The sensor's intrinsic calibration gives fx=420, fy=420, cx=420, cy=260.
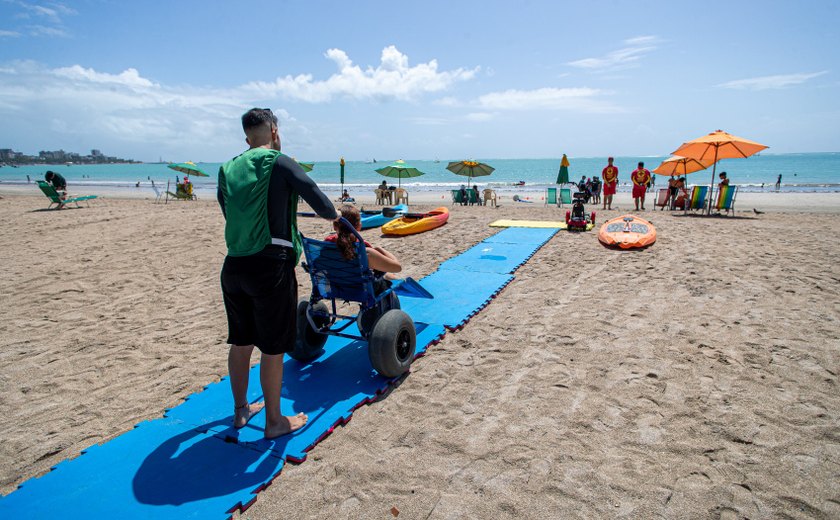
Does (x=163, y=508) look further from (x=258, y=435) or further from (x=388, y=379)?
(x=388, y=379)

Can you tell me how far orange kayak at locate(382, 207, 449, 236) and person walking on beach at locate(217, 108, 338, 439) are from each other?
24.5 feet

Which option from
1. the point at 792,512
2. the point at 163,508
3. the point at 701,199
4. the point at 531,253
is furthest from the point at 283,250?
the point at 701,199

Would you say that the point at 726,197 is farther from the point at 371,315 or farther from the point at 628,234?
the point at 371,315

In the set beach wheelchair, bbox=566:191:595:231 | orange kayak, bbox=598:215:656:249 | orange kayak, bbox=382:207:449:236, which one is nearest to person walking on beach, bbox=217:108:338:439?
orange kayak, bbox=598:215:656:249

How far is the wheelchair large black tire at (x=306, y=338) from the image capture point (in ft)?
11.7

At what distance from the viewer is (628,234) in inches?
324

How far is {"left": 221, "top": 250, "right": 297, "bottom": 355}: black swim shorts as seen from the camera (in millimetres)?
2373

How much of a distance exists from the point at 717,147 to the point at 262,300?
45.8 feet

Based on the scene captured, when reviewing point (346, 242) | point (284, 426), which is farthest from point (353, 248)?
point (284, 426)

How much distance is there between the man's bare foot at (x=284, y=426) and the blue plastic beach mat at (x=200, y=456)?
0.13 ft

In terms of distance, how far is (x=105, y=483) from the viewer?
230 centimetres

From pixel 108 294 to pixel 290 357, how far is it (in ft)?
11.7

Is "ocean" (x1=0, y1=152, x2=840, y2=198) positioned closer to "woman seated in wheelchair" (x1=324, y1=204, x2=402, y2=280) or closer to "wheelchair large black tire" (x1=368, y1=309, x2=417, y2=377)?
"woman seated in wheelchair" (x1=324, y1=204, x2=402, y2=280)

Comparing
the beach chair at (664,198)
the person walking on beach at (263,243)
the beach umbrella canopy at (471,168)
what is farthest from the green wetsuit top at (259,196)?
the beach umbrella canopy at (471,168)
